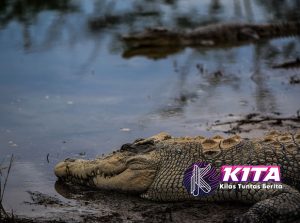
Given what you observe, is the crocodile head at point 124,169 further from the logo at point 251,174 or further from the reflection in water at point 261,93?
the reflection in water at point 261,93

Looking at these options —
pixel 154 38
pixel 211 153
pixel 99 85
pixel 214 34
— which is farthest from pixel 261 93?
pixel 214 34

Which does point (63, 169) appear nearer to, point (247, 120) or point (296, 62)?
point (247, 120)

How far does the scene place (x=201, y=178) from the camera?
16.4 ft

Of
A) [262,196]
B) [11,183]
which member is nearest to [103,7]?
[11,183]

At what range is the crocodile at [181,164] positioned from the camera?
490cm

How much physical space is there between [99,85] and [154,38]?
334cm

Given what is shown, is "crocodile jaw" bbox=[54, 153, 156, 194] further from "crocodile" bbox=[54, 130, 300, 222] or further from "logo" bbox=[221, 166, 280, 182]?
"logo" bbox=[221, 166, 280, 182]

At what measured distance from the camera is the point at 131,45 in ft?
38.3

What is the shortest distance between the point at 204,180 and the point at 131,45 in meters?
6.85

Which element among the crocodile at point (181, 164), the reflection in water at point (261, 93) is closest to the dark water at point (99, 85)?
the reflection in water at point (261, 93)

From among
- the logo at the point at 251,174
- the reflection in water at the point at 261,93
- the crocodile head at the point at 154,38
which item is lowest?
the reflection in water at the point at 261,93

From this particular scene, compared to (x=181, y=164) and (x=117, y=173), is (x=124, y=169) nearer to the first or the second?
(x=117, y=173)

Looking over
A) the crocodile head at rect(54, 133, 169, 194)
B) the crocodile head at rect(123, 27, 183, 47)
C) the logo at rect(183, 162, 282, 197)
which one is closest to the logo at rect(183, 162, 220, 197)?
the logo at rect(183, 162, 282, 197)

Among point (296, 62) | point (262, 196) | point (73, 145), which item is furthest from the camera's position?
point (296, 62)
